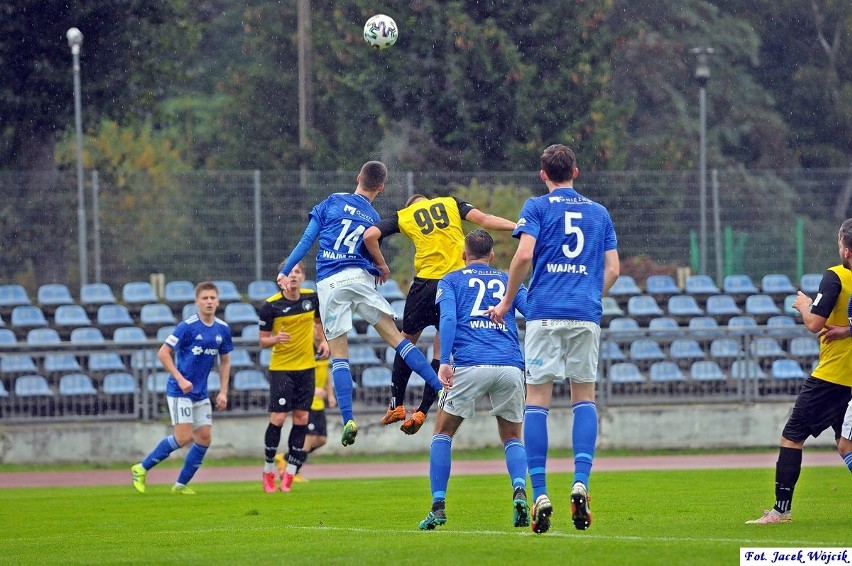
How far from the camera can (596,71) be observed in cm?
3259

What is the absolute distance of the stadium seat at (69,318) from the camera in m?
21.8

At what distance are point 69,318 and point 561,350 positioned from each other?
14.4 metres

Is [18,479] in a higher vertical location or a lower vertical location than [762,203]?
lower

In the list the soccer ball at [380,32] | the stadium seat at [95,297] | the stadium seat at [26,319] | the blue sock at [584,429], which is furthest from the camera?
the stadium seat at [95,297]

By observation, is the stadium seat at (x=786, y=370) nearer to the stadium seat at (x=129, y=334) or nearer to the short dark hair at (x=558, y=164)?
the stadium seat at (x=129, y=334)

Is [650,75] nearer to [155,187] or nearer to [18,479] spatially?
[155,187]

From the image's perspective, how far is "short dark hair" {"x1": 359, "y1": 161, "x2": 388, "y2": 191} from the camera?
1188cm

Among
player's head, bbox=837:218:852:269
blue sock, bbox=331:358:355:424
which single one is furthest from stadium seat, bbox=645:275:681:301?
player's head, bbox=837:218:852:269

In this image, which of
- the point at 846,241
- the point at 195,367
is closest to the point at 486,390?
the point at 846,241

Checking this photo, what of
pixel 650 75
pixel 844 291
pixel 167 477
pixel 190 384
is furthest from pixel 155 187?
pixel 650 75

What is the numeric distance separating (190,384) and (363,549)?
256 inches

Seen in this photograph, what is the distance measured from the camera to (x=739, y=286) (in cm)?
2444

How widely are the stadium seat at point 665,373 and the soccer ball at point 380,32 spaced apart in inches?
264

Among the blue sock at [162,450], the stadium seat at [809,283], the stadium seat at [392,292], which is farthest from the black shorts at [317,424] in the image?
the stadium seat at [809,283]
